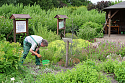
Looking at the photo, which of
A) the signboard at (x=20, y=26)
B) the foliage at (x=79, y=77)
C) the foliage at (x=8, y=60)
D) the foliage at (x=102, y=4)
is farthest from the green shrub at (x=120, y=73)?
the foliage at (x=102, y=4)

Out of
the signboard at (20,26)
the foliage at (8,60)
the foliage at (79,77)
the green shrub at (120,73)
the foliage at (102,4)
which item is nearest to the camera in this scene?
the foliage at (79,77)

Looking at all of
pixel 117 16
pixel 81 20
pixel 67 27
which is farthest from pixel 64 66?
pixel 117 16

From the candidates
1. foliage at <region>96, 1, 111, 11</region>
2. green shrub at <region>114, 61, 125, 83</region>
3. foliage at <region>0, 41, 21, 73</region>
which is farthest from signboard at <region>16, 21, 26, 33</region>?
foliage at <region>96, 1, 111, 11</region>

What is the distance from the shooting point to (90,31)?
10.2 metres

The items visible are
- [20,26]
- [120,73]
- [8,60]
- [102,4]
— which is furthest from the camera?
[102,4]

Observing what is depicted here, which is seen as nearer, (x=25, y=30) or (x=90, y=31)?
(x=25, y=30)

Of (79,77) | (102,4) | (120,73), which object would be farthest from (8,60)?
(102,4)

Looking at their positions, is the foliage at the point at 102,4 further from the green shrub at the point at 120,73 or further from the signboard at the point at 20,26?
the green shrub at the point at 120,73

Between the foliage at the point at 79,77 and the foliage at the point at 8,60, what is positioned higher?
the foliage at the point at 8,60

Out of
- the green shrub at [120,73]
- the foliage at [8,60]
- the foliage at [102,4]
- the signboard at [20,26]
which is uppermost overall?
the foliage at [102,4]

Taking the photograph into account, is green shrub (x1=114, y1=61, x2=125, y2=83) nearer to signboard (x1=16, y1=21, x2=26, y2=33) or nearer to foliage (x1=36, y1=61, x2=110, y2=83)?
foliage (x1=36, y1=61, x2=110, y2=83)

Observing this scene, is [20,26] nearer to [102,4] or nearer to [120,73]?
[120,73]

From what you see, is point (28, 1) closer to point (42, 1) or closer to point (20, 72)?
point (42, 1)

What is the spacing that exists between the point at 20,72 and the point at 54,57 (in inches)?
69.7
